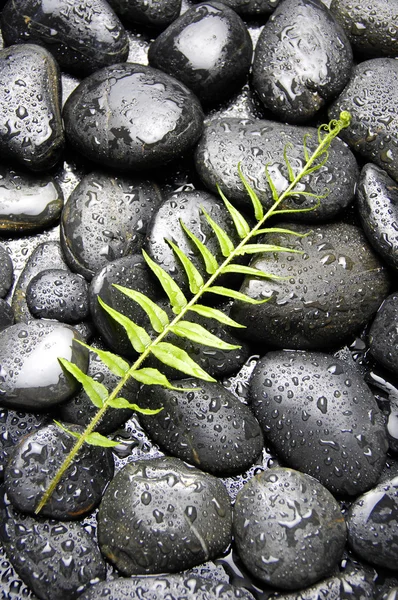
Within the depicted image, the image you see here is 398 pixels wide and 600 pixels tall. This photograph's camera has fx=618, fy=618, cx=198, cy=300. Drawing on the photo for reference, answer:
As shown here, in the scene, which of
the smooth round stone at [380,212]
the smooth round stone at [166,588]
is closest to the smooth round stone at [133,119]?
the smooth round stone at [380,212]

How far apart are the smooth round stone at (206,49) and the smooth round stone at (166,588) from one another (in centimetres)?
145

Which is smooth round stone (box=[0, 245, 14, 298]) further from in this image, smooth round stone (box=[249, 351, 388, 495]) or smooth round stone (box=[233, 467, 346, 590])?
smooth round stone (box=[233, 467, 346, 590])

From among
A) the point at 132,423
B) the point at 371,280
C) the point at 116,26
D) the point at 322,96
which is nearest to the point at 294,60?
the point at 322,96

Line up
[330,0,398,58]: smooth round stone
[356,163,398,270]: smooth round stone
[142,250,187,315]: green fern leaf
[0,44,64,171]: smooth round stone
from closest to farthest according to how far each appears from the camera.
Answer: [142,250,187,315]: green fern leaf
[356,163,398,270]: smooth round stone
[0,44,64,171]: smooth round stone
[330,0,398,58]: smooth round stone

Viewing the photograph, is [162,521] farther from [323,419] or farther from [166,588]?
[323,419]

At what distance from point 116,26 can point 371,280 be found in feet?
3.74

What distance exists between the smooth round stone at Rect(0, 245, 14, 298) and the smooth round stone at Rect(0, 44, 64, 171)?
0.95 ft

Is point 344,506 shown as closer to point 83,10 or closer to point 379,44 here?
point 379,44

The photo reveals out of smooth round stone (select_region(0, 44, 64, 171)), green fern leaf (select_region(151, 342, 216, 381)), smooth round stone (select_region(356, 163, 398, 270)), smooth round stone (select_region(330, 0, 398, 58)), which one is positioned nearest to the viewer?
green fern leaf (select_region(151, 342, 216, 381))

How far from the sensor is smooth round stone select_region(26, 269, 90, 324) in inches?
70.6

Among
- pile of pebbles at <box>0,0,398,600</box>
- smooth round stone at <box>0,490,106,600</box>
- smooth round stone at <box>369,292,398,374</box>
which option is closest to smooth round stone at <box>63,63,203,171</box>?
pile of pebbles at <box>0,0,398,600</box>

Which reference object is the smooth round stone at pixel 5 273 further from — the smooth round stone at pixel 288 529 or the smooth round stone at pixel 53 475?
the smooth round stone at pixel 288 529

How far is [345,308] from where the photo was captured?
1.79 metres

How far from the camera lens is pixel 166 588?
5.07 ft
